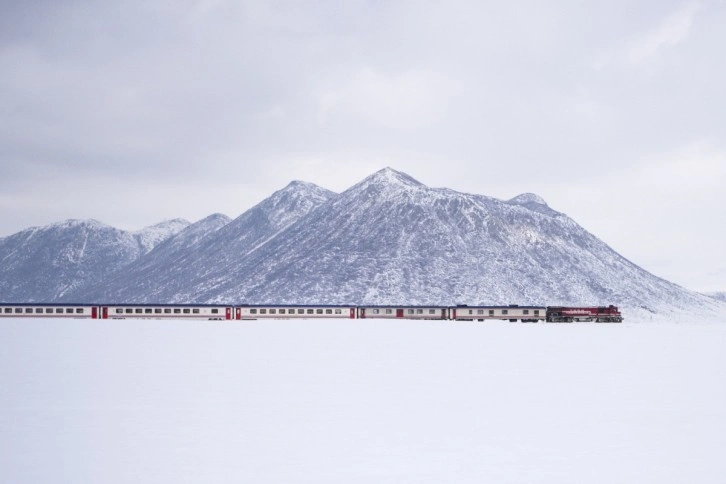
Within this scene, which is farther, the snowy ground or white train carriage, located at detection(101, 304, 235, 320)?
white train carriage, located at detection(101, 304, 235, 320)

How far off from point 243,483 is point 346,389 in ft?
78.9

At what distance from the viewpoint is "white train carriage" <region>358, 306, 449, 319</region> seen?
184 meters

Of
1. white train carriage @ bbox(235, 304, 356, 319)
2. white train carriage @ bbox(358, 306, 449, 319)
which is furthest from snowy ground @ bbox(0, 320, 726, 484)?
white train carriage @ bbox(358, 306, 449, 319)

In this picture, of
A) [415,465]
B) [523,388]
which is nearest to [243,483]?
[415,465]

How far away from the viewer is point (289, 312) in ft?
567

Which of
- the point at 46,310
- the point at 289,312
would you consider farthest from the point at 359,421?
the point at 46,310

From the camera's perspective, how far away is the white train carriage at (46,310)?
525 ft

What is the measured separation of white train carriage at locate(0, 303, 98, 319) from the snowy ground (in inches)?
3852

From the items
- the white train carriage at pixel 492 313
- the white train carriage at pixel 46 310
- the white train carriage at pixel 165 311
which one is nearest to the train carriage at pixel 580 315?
the white train carriage at pixel 492 313

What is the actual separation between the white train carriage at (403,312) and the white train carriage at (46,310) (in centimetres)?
6106

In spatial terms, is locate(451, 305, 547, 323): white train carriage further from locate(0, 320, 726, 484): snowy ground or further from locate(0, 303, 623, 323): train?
locate(0, 320, 726, 484): snowy ground

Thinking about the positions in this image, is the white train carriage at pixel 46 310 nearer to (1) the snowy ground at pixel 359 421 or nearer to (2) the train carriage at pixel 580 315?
(1) the snowy ground at pixel 359 421

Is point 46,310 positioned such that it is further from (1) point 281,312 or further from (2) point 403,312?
(2) point 403,312

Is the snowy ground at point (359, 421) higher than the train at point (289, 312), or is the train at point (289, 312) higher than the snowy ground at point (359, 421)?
the snowy ground at point (359, 421)
